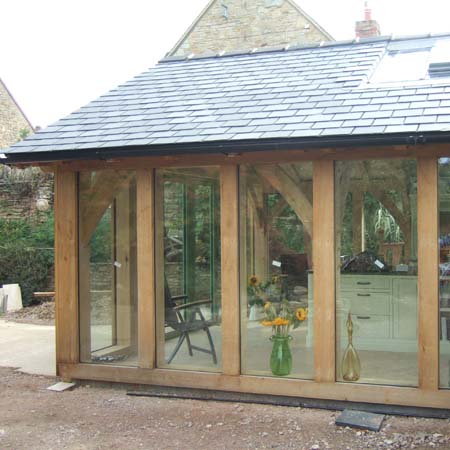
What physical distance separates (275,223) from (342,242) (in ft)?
2.30

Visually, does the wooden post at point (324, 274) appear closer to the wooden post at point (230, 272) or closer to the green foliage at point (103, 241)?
the wooden post at point (230, 272)

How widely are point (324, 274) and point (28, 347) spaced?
17.3ft

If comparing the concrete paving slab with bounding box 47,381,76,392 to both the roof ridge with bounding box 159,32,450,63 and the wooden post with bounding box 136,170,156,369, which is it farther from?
the roof ridge with bounding box 159,32,450,63

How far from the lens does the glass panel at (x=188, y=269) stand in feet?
21.5

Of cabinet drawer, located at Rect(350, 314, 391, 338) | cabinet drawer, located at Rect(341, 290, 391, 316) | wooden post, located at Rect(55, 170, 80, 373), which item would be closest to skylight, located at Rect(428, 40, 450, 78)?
cabinet drawer, located at Rect(341, 290, 391, 316)

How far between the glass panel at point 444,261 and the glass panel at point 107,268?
10.4ft

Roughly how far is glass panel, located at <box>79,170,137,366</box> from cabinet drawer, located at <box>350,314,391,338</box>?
239 centimetres

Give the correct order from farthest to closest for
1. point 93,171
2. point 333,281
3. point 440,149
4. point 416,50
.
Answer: point 416,50 → point 93,171 → point 333,281 → point 440,149

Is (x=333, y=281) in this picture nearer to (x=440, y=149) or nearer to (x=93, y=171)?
(x=440, y=149)

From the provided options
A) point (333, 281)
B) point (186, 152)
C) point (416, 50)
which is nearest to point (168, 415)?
point (333, 281)

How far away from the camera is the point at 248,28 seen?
1869 cm

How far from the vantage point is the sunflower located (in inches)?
251

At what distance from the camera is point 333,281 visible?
596cm

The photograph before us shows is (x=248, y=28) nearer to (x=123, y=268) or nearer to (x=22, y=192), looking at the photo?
(x=22, y=192)
